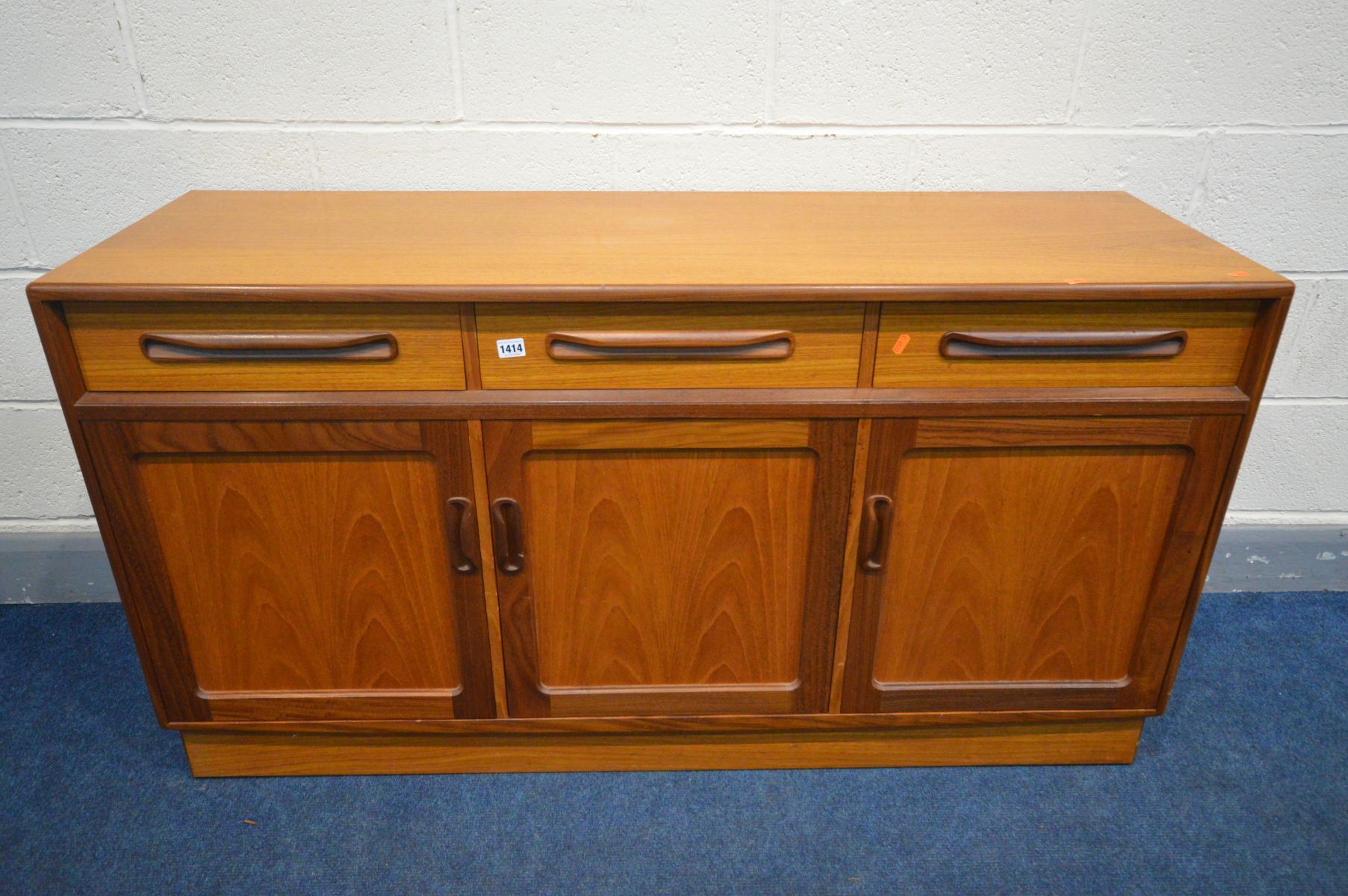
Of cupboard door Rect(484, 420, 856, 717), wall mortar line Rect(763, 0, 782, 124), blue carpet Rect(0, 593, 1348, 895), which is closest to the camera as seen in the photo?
cupboard door Rect(484, 420, 856, 717)

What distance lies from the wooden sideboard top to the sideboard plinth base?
2.35 feet

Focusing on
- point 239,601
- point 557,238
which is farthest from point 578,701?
point 557,238

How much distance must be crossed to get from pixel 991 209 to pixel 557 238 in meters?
0.66

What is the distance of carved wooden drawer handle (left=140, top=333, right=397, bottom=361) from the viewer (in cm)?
101

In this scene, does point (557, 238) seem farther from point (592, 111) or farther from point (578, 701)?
point (578, 701)

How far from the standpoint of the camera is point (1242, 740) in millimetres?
1437

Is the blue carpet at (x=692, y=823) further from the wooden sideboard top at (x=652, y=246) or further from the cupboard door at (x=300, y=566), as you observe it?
the wooden sideboard top at (x=652, y=246)

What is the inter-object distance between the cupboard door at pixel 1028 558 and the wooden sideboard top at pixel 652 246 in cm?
20

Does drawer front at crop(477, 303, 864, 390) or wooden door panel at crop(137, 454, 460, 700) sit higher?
drawer front at crop(477, 303, 864, 390)

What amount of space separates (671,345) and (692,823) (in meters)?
0.73

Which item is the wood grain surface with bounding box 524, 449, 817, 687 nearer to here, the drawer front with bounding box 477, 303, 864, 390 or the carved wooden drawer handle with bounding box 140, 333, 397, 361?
the drawer front with bounding box 477, 303, 864, 390

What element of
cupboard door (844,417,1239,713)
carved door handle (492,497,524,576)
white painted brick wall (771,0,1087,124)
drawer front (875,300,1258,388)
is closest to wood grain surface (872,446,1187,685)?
cupboard door (844,417,1239,713)

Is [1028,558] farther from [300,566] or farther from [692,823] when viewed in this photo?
[300,566]

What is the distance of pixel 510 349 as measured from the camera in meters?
1.03
